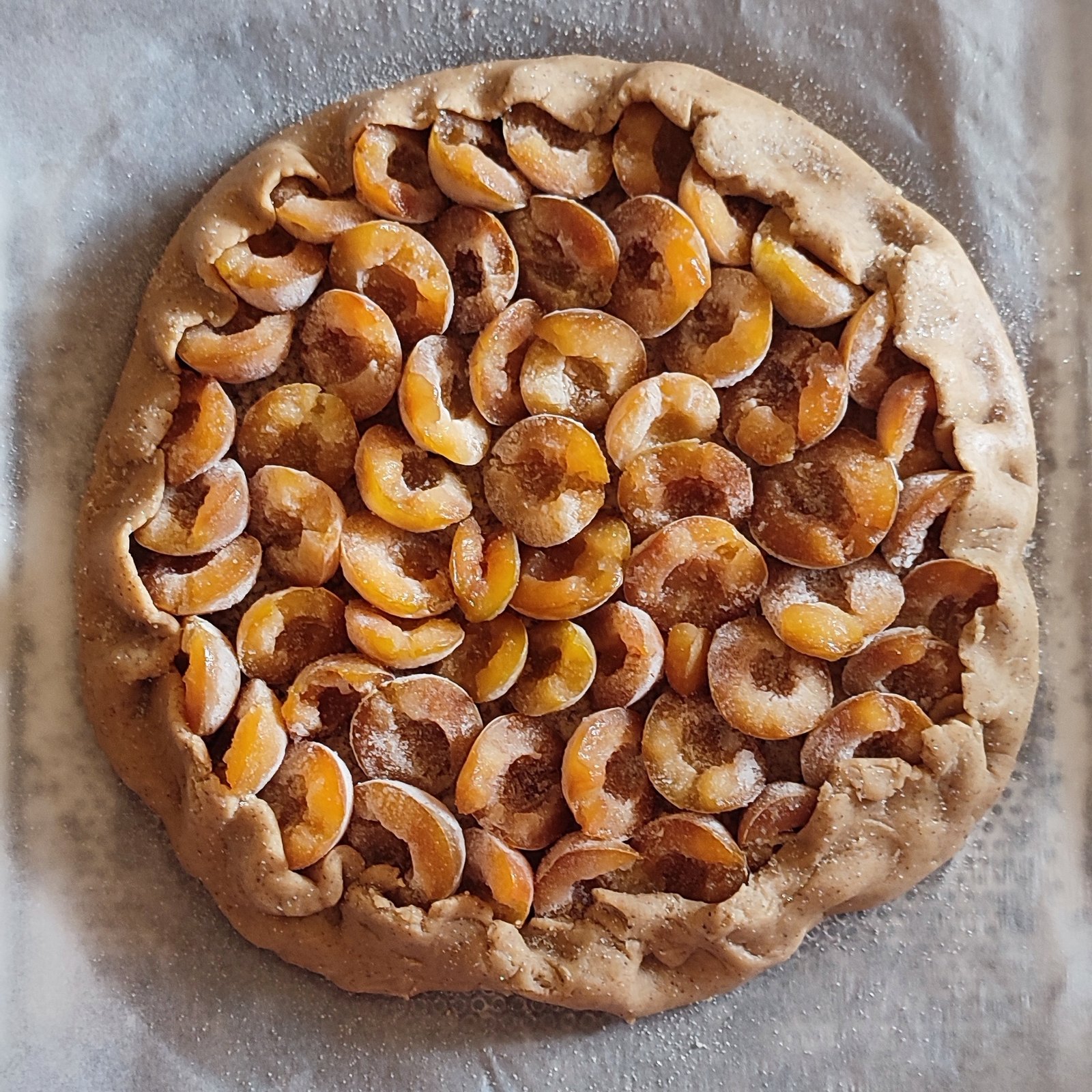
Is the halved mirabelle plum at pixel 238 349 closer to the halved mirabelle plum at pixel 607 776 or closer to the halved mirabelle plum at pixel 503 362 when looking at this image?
the halved mirabelle plum at pixel 503 362

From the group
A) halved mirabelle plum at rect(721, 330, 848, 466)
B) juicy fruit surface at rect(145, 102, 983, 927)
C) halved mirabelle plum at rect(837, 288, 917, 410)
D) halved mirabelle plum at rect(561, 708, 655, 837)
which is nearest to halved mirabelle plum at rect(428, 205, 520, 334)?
juicy fruit surface at rect(145, 102, 983, 927)

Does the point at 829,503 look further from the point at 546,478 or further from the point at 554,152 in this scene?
the point at 554,152

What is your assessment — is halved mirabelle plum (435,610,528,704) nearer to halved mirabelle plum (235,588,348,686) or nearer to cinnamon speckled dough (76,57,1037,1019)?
halved mirabelle plum (235,588,348,686)

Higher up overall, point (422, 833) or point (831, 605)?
point (831, 605)

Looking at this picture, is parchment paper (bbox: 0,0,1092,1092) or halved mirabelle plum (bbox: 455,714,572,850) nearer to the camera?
halved mirabelle plum (bbox: 455,714,572,850)

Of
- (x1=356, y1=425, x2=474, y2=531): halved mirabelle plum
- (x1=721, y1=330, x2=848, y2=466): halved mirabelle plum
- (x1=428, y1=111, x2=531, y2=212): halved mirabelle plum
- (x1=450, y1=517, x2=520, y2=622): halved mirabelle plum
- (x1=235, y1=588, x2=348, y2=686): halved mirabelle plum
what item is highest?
(x1=428, y1=111, x2=531, y2=212): halved mirabelle plum

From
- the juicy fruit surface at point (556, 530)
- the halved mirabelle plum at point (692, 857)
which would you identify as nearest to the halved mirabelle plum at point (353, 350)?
the juicy fruit surface at point (556, 530)

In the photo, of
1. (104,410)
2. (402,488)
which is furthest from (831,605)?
(104,410)
